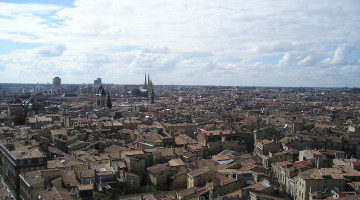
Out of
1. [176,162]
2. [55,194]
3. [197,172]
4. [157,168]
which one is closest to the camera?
[55,194]

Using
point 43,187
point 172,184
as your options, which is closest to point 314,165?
point 172,184

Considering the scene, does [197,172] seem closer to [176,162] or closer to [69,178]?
[176,162]

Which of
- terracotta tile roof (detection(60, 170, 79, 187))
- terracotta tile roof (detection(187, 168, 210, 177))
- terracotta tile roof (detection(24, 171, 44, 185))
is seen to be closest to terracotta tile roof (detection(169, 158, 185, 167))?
terracotta tile roof (detection(187, 168, 210, 177))

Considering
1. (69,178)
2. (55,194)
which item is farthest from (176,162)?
(55,194)

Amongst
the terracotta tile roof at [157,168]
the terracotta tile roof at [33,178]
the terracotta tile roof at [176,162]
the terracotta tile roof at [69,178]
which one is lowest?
the terracotta tile roof at [157,168]

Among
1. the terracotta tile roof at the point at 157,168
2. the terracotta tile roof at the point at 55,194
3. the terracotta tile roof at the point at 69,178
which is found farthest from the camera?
the terracotta tile roof at the point at 157,168

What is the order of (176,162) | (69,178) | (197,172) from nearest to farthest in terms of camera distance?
1. (69,178)
2. (197,172)
3. (176,162)

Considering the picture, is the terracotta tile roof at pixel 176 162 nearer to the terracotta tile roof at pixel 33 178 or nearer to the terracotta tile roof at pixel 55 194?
the terracotta tile roof at pixel 33 178

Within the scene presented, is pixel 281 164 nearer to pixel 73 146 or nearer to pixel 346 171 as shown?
pixel 346 171

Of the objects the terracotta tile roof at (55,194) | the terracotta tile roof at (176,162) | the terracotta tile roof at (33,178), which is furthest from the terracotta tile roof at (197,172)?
the terracotta tile roof at (33,178)

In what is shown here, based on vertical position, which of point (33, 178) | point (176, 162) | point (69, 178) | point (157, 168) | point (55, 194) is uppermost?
point (33, 178)

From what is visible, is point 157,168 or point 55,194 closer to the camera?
point 55,194
